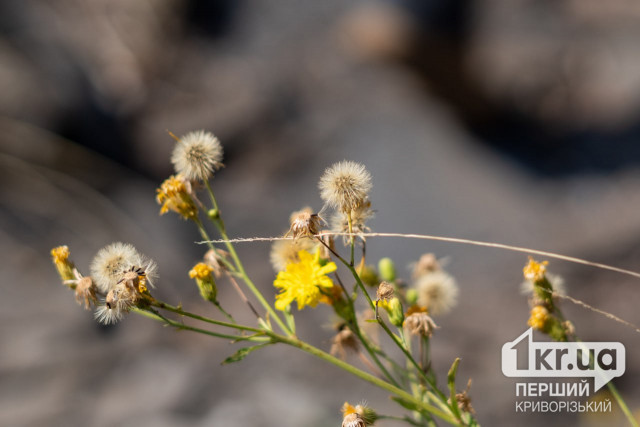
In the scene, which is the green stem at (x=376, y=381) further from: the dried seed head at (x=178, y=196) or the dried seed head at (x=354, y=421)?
the dried seed head at (x=178, y=196)

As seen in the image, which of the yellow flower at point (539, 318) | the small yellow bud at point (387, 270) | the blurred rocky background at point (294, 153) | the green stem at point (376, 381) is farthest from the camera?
the blurred rocky background at point (294, 153)

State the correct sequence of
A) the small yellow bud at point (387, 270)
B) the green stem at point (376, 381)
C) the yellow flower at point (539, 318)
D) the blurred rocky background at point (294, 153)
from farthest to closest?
the blurred rocky background at point (294, 153), the small yellow bud at point (387, 270), the yellow flower at point (539, 318), the green stem at point (376, 381)

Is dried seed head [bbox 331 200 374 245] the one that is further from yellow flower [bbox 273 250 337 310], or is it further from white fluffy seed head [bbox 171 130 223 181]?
white fluffy seed head [bbox 171 130 223 181]

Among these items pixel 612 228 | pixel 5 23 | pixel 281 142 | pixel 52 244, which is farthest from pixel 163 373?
pixel 612 228

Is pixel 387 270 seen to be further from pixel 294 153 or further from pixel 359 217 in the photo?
pixel 294 153

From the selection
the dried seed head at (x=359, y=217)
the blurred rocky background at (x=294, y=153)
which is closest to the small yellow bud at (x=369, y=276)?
the dried seed head at (x=359, y=217)

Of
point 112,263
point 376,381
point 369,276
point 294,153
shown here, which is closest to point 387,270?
point 369,276

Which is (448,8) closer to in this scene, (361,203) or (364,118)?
(364,118)
